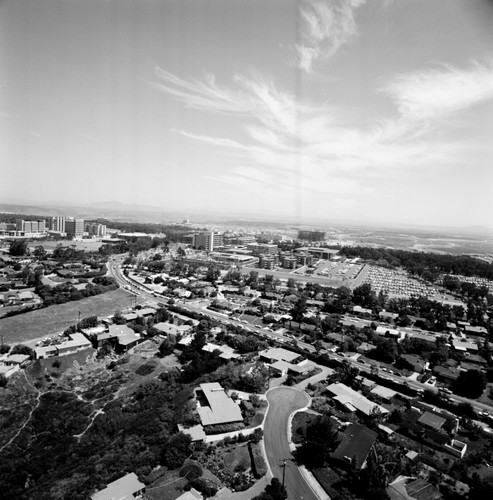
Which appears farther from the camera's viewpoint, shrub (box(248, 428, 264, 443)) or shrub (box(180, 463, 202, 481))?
shrub (box(248, 428, 264, 443))

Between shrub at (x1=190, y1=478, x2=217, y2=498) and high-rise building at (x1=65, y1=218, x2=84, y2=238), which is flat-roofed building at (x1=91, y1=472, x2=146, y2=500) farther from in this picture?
high-rise building at (x1=65, y1=218, x2=84, y2=238)

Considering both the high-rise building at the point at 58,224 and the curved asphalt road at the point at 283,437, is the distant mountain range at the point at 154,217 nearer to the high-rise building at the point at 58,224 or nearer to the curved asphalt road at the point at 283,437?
the high-rise building at the point at 58,224

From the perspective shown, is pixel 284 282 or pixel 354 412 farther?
pixel 284 282

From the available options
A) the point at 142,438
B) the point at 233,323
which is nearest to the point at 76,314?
the point at 233,323

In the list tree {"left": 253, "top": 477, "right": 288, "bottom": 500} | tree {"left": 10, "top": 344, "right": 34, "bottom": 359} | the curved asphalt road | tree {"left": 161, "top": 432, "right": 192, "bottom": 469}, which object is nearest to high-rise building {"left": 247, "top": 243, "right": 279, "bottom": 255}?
tree {"left": 10, "top": 344, "right": 34, "bottom": 359}

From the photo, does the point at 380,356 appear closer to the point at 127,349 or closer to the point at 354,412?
the point at 354,412

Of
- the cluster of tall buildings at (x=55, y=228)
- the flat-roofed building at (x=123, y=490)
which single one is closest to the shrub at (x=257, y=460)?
the flat-roofed building at (x=123, y=490)

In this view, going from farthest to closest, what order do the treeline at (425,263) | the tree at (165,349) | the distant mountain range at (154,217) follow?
the distant mountain range at (154,217), the treeline at (425,263), the tree at (165,349)
